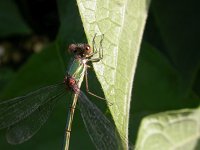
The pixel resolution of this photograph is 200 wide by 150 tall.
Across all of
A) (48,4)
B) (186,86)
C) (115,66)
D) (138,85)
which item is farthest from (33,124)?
(48,4)

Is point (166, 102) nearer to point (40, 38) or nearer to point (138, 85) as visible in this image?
point (138, 85)

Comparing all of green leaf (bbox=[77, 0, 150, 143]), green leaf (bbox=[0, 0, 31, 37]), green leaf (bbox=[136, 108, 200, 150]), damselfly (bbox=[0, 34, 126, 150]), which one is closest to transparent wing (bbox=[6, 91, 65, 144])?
damselfly (bbox=[0, 34, 126, 150])

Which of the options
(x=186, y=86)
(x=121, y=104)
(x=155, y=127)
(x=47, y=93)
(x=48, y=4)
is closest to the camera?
(x=121, y=104)

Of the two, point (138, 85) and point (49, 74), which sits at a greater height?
point (49, 74)

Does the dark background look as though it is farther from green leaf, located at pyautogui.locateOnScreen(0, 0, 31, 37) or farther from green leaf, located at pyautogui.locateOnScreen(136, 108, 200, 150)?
green leaf, located at pyautogui.locateOnScreen(0, 0, 31, 37)

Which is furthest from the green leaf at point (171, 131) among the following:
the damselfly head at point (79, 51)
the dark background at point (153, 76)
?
the damselfly head at point (79, 51)

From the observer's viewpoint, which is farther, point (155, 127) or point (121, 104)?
point (155, 127)

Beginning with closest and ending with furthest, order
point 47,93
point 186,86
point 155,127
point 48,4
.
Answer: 1. point 155,127
2. point 186,86
3. point 47,93
4. point 48,4
